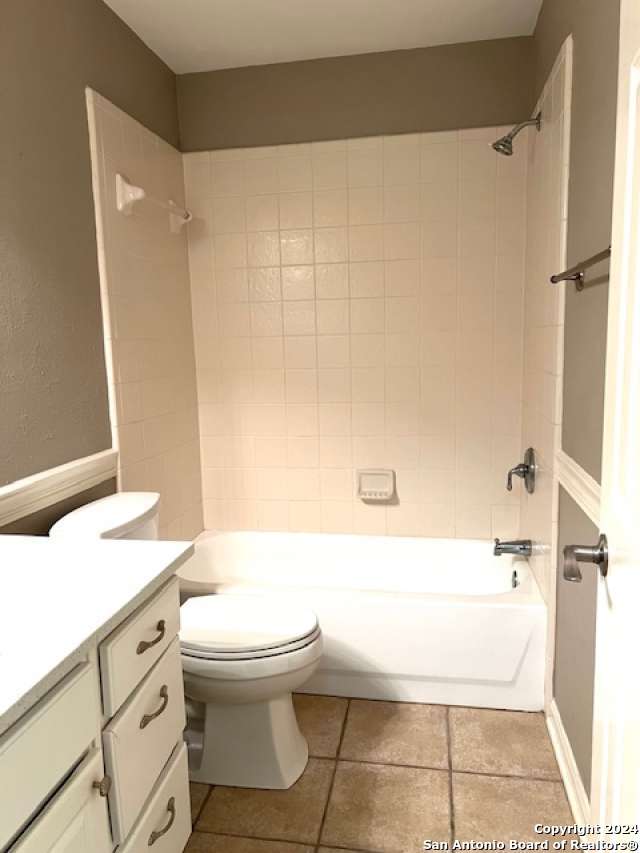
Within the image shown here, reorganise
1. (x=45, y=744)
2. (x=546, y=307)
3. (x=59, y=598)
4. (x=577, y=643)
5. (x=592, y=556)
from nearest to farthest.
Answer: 1. (x=45, y=744)
2. (x=592, y=556)
3. (x=59, y=598)
4. (x=577, y=643)
5. (x=546, y=307)

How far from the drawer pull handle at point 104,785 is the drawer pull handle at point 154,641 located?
0.21 meters

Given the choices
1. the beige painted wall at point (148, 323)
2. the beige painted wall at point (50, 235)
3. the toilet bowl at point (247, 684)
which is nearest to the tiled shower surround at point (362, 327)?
the beige painted wall at point (148, 323)

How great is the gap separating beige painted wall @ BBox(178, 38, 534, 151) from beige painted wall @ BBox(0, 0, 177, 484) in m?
0.56

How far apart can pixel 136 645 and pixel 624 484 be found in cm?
89

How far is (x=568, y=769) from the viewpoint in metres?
1.73

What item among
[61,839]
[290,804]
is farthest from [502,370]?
[61,839]

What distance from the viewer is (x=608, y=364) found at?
3.20ft

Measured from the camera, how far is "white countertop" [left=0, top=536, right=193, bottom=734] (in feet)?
2.77

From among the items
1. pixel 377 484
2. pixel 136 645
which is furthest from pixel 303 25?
pixel 136 645

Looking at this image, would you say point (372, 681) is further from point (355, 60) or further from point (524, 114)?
point (355, 60)

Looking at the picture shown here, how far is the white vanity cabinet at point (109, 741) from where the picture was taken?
81 centimetres

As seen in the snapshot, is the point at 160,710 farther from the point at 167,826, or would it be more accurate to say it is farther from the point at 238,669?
the point at 238,669

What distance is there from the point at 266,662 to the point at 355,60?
7.90 ft

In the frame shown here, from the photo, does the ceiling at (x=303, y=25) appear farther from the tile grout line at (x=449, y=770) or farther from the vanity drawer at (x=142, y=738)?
the tile grout line at (x=449, y=770)
